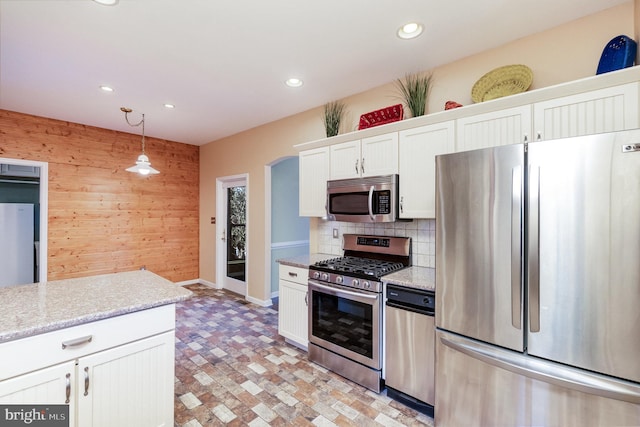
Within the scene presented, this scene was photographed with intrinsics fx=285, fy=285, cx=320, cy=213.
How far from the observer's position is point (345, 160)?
296cm

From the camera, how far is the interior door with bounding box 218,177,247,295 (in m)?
5.19

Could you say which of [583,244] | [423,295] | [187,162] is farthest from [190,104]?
[583,244]

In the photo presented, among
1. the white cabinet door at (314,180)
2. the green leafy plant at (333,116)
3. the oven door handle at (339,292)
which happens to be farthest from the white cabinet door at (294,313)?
the green leafy plant at (333,116)

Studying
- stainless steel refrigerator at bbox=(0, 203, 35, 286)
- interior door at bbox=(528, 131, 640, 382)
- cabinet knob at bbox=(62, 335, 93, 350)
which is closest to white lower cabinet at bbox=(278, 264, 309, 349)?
cabinet knob at bbox=(62, 335, 93, 350)

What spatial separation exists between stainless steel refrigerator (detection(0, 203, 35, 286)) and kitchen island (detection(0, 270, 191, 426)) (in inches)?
151

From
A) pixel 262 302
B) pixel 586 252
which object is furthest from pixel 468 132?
pixel 262 302

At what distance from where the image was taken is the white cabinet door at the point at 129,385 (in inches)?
57.9

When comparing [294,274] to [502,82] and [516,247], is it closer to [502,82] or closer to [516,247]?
[516,247]

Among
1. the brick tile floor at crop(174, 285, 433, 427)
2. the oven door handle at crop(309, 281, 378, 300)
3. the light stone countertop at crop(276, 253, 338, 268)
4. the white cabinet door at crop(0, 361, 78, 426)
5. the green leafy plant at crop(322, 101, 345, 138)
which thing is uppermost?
the green leafy plant at crop(322, 101, 345, 138)

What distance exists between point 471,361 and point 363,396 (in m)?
0.99

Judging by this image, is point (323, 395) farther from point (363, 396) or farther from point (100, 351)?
point (100, 351)

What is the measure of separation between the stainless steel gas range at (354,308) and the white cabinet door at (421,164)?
47 cm

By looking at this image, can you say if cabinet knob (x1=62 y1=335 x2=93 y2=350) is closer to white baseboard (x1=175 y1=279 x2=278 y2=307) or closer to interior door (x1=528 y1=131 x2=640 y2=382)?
interior door (x1=528 y1=131 x2=640 y2=382)

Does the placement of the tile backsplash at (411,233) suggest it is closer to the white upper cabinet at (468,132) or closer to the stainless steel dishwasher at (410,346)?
the white upper cabinet at (468,132)
